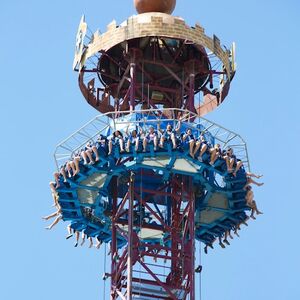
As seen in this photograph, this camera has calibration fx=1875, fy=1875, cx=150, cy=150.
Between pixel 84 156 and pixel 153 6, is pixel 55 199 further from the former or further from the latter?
pixel 153 6

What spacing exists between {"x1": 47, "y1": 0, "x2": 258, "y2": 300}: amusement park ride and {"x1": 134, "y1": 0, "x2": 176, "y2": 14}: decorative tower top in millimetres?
64

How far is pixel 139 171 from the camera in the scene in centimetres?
11450

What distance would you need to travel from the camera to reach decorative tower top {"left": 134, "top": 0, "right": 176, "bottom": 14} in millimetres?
119188

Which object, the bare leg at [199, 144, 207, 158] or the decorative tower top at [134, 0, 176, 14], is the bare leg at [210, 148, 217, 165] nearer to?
the bare leg at [199, 144, 207, 158]

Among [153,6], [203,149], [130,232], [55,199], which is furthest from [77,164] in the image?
[153,6]

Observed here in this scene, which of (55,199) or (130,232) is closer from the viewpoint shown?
(130,232)

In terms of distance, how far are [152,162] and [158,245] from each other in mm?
6624

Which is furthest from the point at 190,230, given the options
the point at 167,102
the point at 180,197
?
the point at 167,102

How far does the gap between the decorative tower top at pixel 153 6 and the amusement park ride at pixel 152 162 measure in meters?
0.06

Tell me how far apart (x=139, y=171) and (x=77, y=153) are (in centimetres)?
473

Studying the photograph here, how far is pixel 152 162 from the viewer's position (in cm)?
11081

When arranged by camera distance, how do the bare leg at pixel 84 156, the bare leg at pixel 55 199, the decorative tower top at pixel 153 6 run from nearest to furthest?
the bare leg at pixel 84 156, the bare leg at pixel 55 199, the decorative tower top at pixel 153 6

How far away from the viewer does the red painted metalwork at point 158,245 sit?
112250 millimetres

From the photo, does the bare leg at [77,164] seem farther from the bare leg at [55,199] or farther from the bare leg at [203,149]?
the bare leg at [203,149]
